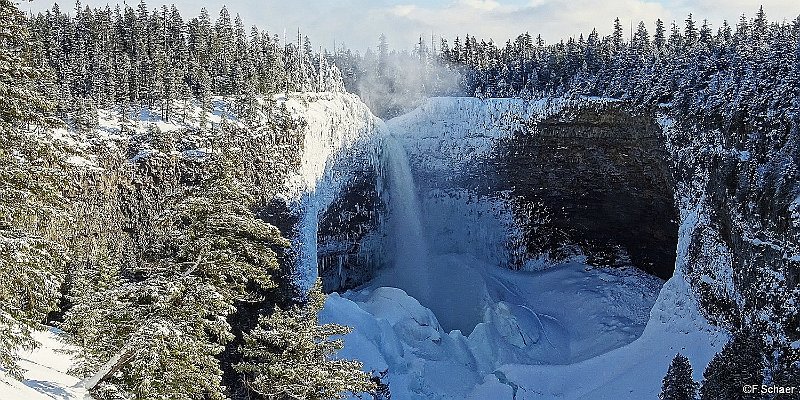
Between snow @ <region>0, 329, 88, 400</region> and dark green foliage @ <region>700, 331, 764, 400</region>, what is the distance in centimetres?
2235

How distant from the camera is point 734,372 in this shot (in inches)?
984

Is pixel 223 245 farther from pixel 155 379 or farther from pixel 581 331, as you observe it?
pixel 581 331

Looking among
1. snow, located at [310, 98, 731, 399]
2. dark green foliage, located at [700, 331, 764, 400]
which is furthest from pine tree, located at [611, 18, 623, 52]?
dark green foliage, located at [700, 331, 764, 400]

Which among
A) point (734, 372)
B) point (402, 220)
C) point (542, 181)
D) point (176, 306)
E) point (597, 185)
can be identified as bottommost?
point (734, 372)

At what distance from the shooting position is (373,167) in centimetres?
4656

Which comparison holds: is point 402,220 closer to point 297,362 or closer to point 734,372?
point 734,372

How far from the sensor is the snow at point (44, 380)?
41.2 ft

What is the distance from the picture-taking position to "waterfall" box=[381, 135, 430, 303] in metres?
48.5

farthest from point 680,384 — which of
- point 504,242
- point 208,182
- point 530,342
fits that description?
point 504,242

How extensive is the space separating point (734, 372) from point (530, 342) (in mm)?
13357

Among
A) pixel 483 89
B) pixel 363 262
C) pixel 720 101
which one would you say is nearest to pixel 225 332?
pixel 720 101

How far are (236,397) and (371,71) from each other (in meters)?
70.3

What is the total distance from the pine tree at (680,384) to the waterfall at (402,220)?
23524 millimetres

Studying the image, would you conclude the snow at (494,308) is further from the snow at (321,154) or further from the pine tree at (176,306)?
the pine tree at (176,306)
